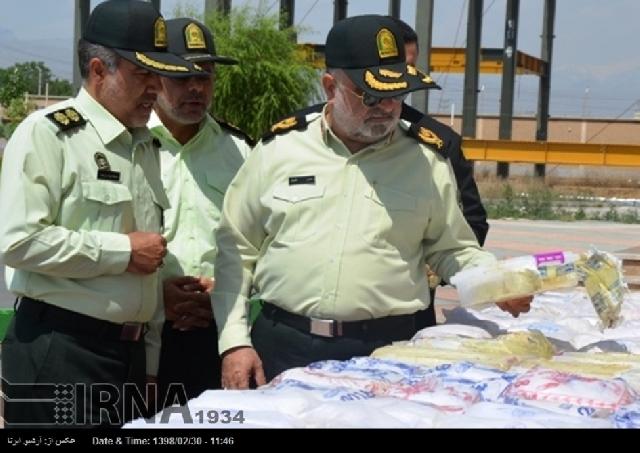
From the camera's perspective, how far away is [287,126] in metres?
4.14

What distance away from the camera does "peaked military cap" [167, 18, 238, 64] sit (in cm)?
458

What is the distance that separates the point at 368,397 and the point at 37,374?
3.88ft

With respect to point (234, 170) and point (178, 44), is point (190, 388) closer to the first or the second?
point (234, 170)

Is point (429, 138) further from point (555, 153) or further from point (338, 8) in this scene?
point (338, 8)

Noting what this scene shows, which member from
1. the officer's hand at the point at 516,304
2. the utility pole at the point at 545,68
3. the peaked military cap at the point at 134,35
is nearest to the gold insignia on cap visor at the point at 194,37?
the peaked military cap at the point at 134,35

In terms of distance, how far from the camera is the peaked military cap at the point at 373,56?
376 cm

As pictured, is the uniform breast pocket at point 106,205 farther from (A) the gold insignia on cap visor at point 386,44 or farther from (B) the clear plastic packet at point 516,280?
(B) the clear plastic packet at point 516,280

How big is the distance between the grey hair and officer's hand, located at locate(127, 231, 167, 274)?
55 centimetres

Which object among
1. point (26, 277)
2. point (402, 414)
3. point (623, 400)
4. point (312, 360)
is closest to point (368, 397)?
point (402, 414)

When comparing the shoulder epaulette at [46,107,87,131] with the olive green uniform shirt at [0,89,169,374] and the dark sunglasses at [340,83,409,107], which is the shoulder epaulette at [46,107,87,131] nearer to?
the olive green uniform shirt at [0,89,169,374]

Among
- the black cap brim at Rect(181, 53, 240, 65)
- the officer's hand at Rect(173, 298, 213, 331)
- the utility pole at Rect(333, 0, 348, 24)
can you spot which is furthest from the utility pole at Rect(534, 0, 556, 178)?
the officer's hand at Rect(173, 298, 213, 331)

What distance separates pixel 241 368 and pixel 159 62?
3.42 feet

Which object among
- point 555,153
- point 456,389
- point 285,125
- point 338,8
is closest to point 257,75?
point 555,153

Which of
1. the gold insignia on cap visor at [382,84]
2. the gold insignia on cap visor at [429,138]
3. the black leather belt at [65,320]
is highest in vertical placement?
the gold insignia on cap visor at [382,84]
